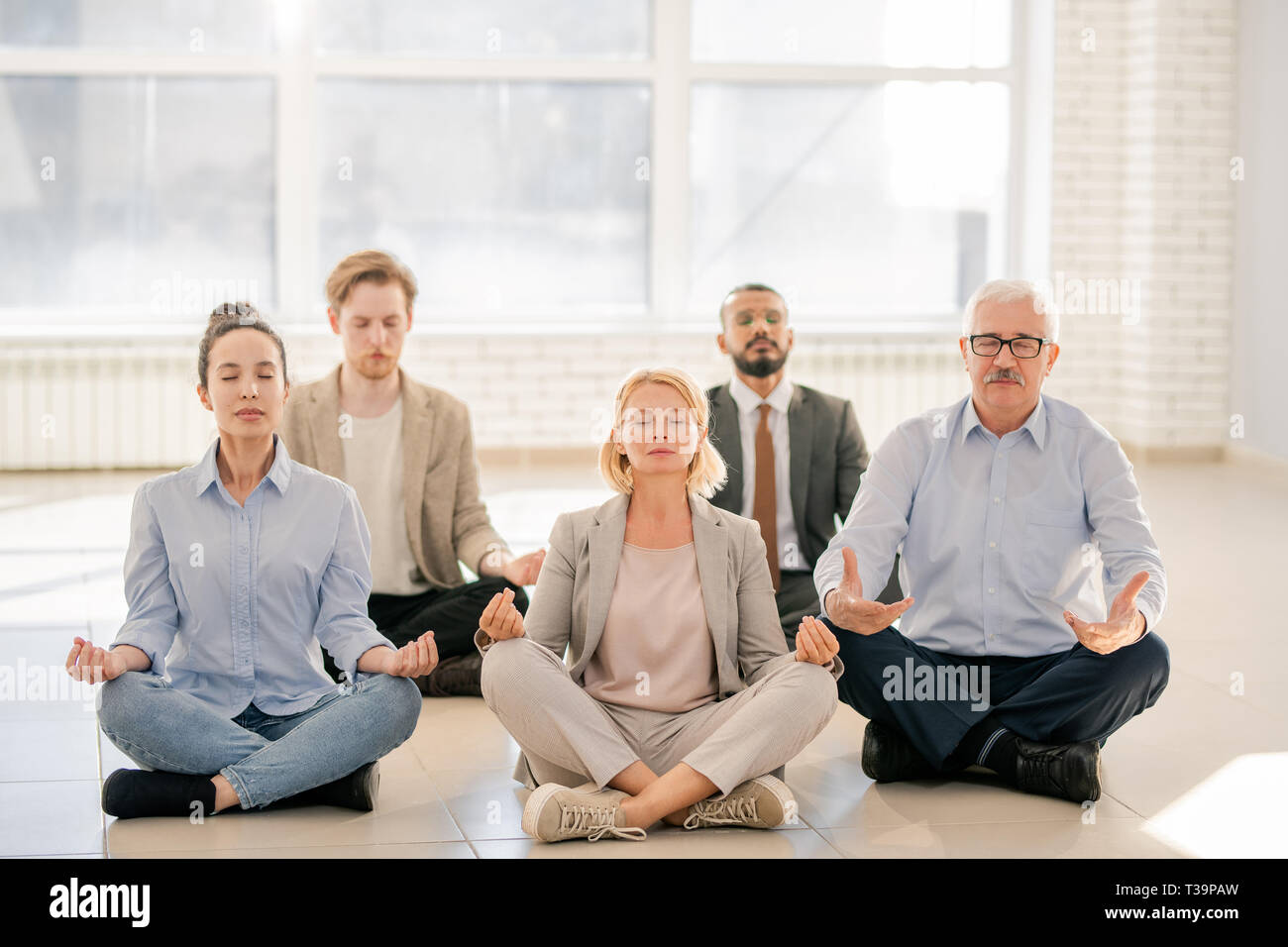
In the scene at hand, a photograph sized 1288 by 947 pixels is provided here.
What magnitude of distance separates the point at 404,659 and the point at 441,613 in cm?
109

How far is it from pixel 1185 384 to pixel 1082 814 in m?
6.13

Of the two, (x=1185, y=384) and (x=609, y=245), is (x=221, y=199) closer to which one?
(x=609, y=245)

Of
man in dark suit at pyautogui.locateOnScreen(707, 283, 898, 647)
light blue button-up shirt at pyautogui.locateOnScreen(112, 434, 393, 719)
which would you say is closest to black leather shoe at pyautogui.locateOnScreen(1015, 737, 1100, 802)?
man in dark suit at pyautogui.locateOnScreen(707, 283, 898, 647)

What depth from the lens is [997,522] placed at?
322 cm

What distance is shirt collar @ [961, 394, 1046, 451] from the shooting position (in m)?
3.24

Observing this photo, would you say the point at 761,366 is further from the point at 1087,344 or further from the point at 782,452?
the point at 1087,344

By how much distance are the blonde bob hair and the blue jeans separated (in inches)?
23.5

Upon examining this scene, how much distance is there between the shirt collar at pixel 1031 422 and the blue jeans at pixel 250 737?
4.25ft

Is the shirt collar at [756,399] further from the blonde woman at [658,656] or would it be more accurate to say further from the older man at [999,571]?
the blonde woman at [658,656]

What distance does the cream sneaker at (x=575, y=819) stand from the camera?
2750 millimetres

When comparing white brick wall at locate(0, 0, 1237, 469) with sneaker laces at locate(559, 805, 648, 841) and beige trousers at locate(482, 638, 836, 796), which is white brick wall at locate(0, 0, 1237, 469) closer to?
beige trousers at locate(482, 638, 836, 796)

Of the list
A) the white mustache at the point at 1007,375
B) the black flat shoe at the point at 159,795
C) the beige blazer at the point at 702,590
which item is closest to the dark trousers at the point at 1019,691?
the beige blazer at the point at 702,590

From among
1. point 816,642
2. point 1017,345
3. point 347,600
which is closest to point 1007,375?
point 1017,345

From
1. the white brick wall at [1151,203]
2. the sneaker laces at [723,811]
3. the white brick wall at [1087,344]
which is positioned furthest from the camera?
the white brick wall at [1151,203]
